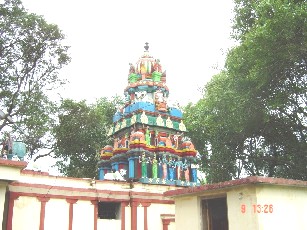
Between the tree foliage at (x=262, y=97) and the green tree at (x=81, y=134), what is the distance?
1017 cm

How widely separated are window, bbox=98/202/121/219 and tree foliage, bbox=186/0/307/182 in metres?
10.1

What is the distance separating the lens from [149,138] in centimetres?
2625

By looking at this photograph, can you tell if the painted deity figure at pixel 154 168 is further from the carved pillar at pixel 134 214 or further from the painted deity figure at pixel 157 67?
the painted deity figure at pixel 157 67

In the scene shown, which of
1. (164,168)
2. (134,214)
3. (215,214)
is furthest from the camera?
(164,168)

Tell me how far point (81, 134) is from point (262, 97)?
16.8 meters

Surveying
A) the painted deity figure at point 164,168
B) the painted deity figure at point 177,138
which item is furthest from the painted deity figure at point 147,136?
the painted deity figure at point 177,138

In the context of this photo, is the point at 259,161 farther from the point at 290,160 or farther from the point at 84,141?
the point at 84,141

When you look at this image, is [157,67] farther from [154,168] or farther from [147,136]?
[154,168]

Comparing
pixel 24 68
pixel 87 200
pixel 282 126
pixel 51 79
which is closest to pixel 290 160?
pixel 282 126

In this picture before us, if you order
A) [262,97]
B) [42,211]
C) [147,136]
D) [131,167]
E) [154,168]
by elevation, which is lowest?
[42,211]

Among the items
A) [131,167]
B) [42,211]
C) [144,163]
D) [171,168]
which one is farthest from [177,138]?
[42,211]

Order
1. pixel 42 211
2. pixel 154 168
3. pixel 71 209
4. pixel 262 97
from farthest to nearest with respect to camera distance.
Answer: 1. pixel 154 168
2. pixel 262 97
3. pixel 71 209
4. pixel 42 211

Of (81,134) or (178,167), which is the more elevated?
(81,134)
